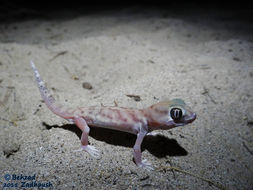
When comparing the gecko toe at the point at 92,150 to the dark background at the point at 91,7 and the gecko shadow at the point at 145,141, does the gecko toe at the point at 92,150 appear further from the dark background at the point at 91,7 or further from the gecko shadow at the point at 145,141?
the dark background at the point at 91,7

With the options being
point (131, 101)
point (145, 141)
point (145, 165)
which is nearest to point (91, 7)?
point (131, 101)

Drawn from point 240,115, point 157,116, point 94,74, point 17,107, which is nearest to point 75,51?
point 94,74

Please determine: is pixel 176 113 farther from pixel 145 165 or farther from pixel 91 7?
pixel 91 7

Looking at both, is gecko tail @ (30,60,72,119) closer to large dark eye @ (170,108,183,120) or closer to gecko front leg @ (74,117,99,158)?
gecko front leg @ (74,117,99,158)

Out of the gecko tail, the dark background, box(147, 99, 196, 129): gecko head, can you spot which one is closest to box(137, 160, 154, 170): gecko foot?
box(147, 99, 196, 129): gecko head

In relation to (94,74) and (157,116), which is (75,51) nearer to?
(94,74)

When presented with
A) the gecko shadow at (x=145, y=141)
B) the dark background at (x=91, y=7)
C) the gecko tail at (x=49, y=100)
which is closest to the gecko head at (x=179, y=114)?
the gecko shadow at (x=145, y=141)
